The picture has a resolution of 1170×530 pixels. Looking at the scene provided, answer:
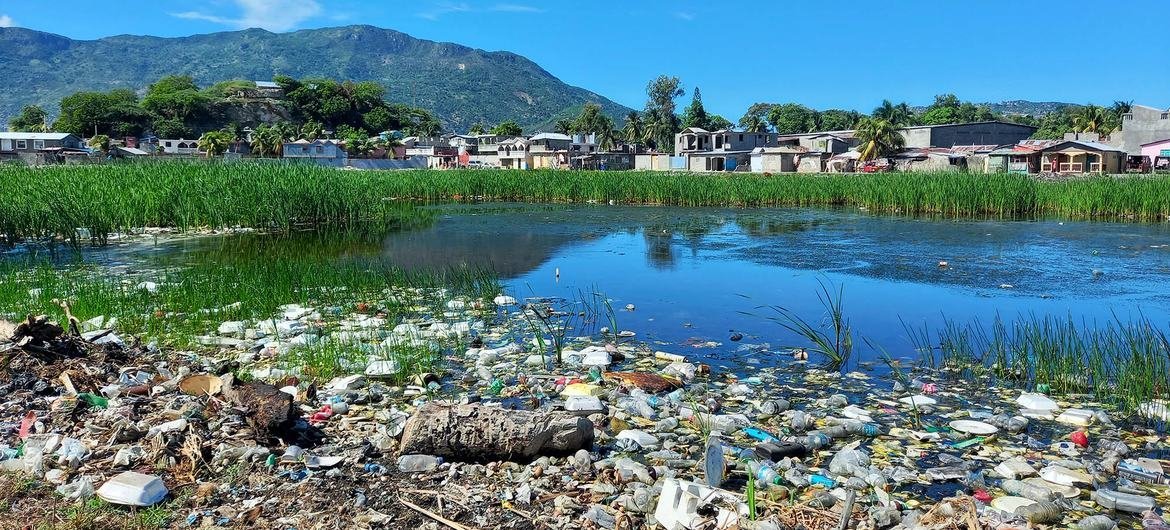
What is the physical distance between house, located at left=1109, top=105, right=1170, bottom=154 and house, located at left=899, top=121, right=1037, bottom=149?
10.6 meters

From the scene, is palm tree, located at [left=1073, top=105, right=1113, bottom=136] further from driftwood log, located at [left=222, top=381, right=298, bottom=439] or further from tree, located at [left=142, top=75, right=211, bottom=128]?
tree, located at [left=142, top=75, right=211, bottom=128]

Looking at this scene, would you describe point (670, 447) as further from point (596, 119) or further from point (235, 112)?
point (235, 112)

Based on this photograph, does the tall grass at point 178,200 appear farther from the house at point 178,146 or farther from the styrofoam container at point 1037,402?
the house at point 178,146

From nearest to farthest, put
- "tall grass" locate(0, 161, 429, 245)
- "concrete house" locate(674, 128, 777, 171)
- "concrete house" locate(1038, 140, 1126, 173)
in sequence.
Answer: "tall grass" locate(0, 161, 429, 245) → "concrete house" locate(1038, 140, 1126, 173) → "concrete house" locate(674, 128, 777, 171)

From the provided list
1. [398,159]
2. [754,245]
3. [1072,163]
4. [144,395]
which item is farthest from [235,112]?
[144,395]

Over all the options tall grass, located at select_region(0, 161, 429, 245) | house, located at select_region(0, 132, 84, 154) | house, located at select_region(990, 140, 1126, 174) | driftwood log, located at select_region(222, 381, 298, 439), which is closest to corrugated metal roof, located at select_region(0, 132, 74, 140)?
house, located at select_region(0, 132, 84, 154)

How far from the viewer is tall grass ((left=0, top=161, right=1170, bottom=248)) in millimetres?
15477

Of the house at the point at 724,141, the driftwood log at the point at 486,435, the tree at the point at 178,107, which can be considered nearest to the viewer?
the driftwood log at the point at 486,435

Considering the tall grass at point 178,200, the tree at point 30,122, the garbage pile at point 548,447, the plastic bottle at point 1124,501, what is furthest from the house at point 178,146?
the plastic bottle at point 1124,501

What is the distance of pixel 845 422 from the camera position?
4.71 m

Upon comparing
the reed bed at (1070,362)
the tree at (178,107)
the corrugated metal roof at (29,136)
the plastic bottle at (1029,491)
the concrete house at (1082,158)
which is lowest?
the plastic bottle at (1029,491)

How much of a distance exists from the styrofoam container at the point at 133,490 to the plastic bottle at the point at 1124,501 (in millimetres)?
4238

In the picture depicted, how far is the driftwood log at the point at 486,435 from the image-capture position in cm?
398

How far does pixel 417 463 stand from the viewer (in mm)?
3912
